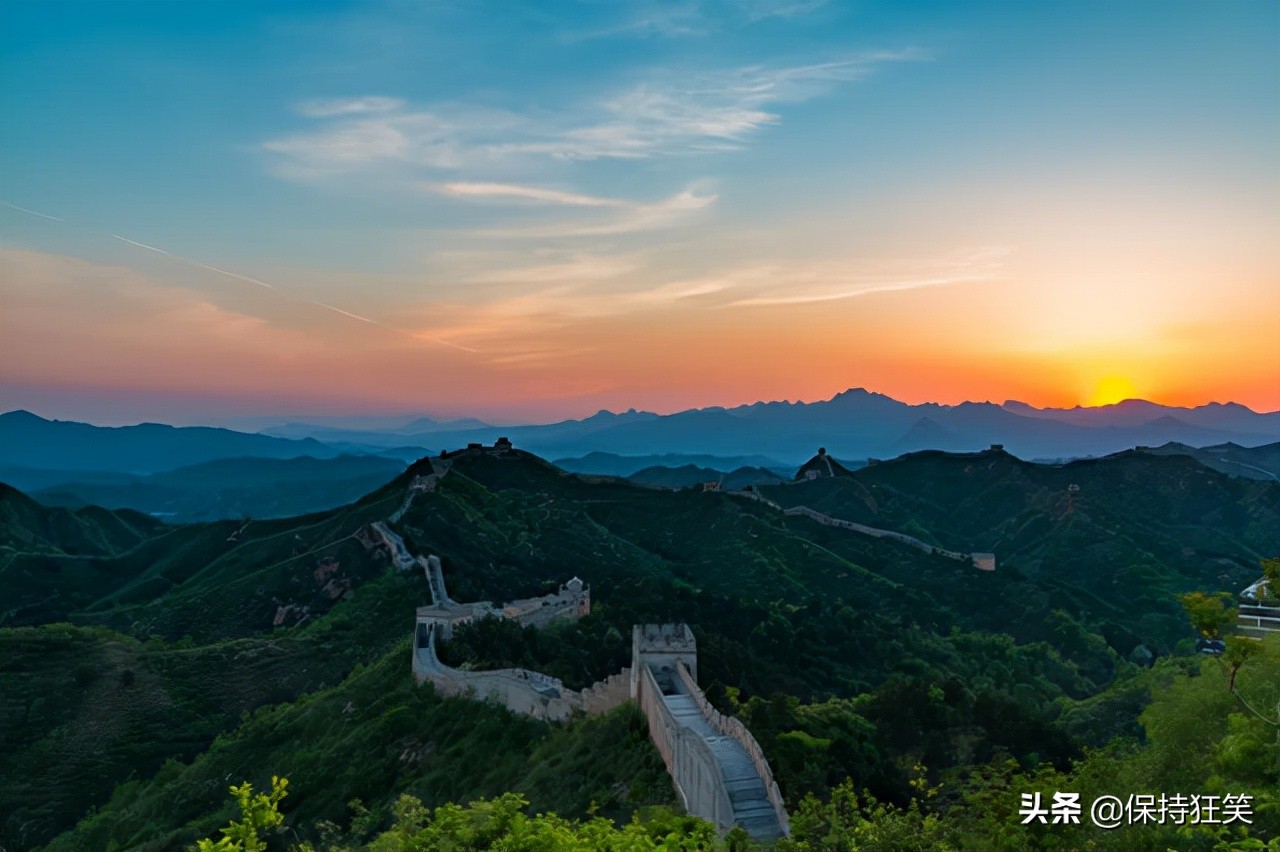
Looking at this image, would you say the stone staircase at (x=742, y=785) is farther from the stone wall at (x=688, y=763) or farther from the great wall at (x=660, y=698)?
the stone wall at (x=688, y=763)

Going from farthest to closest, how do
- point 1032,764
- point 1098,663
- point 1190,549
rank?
point 1190,549
point 1098,663
point 1032,764

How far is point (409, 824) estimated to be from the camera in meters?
13.8

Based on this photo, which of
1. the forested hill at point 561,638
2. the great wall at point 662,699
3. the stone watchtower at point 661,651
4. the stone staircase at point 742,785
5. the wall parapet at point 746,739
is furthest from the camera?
the forested hill at point 561,638

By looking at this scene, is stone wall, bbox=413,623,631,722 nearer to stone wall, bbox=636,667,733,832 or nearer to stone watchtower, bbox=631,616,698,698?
stone watchtower, bbox=631,616,698,698

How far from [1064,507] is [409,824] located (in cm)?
13049

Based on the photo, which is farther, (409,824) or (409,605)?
(409,605)

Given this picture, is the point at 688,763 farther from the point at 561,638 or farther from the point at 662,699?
the point at 561,638

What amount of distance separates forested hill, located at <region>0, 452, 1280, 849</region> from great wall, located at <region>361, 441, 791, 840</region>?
99 centimetres

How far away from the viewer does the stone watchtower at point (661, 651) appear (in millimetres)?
31594

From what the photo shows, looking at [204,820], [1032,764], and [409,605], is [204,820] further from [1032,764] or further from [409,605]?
[1032,764]

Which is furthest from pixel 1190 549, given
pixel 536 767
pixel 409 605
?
pixel 536 767

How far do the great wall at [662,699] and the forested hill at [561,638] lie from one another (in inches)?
39.1

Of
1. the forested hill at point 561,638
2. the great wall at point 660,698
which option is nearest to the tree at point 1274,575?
the great wall at point 660,698

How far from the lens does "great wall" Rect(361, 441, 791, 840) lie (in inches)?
795
